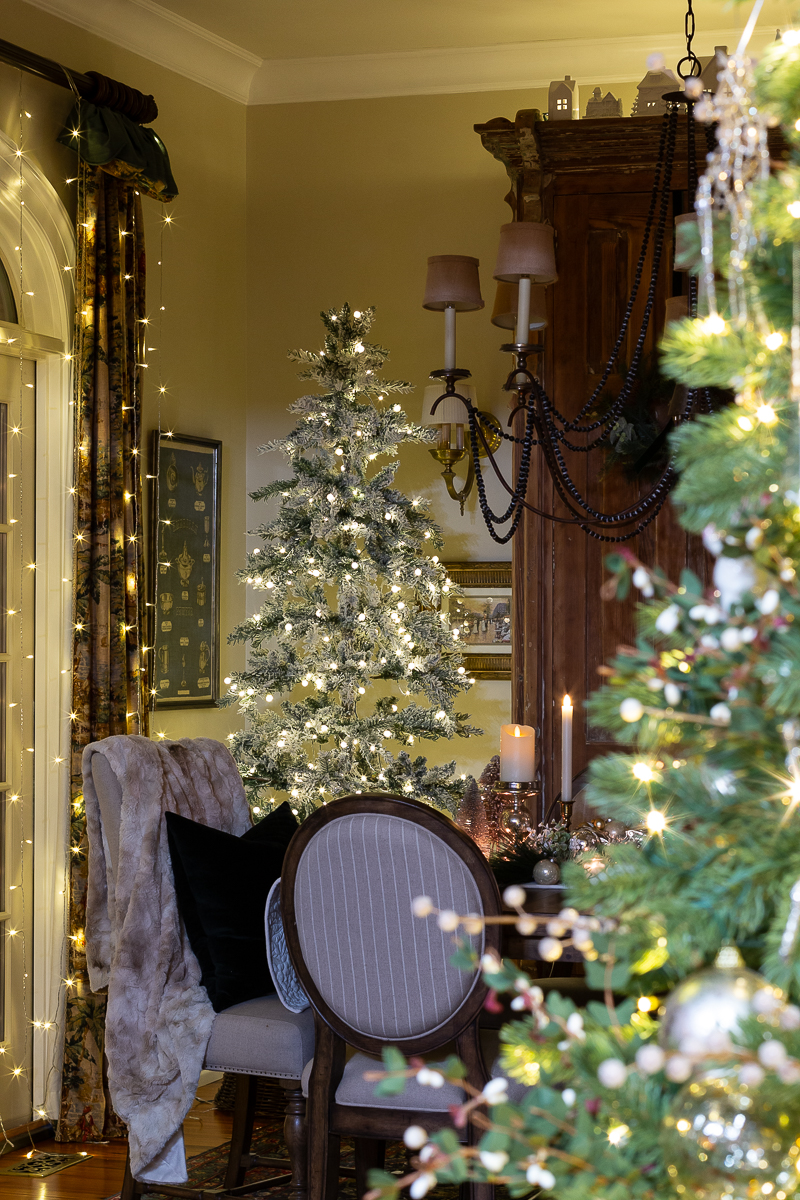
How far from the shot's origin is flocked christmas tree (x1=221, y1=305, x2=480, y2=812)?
419cm

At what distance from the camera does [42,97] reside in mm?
3953

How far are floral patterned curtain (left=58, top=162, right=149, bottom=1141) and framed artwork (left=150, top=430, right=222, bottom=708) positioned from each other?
395 millimetres

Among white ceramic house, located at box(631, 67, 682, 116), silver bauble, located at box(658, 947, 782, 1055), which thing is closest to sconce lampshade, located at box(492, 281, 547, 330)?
white ceramic house, located at box(631, 67, 682, 116)

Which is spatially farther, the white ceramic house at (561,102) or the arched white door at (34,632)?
the white ceramic house at (561,102)

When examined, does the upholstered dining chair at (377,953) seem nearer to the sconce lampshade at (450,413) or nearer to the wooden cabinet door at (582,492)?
the wooden cabinet door at (582,492)

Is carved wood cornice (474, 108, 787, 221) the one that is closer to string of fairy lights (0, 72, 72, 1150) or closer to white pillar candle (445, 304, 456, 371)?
white pillar candle (445, 304, 456, 371)

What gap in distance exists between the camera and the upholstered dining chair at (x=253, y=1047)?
272cm

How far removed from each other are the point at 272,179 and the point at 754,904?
4.86m

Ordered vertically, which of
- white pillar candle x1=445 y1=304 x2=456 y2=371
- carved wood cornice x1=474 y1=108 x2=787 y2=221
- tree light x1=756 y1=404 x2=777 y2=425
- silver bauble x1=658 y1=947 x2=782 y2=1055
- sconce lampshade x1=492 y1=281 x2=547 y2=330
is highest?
carved wood cornice x1=474 y1=108 x2=787 y2=221

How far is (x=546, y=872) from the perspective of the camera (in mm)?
2693

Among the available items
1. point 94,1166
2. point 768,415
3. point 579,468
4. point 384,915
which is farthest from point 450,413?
point 768,415

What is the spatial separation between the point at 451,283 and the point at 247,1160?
2.27m

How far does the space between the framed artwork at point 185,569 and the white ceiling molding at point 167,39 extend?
1438 mm

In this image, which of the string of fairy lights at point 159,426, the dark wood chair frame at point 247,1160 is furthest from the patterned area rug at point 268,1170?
the string of fairy lights at point 159,426
